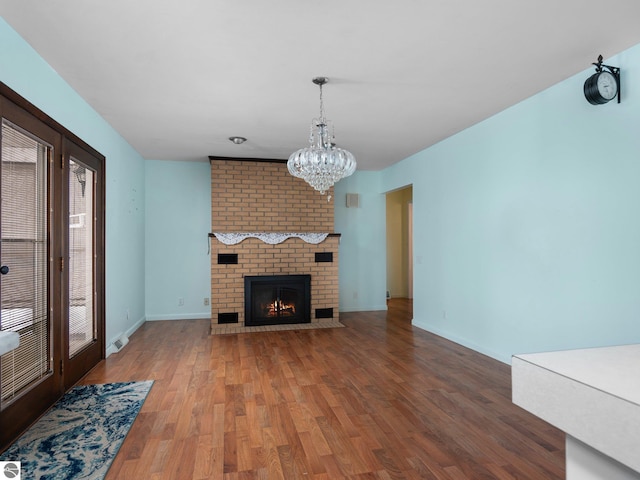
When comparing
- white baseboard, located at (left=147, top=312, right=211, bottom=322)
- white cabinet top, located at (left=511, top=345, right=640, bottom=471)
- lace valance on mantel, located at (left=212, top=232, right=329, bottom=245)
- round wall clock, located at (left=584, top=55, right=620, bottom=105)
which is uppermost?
Result: round wall clock, located at (left=584, top=55, right=620, bottom=105)

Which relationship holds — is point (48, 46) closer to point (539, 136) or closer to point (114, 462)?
point (114, 462)

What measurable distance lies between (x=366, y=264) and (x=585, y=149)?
4316 millimetres

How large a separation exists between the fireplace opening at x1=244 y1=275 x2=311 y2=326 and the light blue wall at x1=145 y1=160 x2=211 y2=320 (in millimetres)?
1008

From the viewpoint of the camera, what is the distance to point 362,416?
2621 millimetres

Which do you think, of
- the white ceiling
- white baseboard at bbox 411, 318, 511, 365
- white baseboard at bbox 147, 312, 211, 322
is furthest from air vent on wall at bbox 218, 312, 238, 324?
the white ceiling

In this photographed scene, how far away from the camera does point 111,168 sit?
4.34 metres

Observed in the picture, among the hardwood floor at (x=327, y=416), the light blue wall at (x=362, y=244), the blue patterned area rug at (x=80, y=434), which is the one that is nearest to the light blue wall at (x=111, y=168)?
the hardwood floor at (x=327, y=416)

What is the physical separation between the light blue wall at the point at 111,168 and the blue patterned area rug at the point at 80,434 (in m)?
1.40

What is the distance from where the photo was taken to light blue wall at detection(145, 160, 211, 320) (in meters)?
6.05

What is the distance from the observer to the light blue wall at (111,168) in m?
2.45

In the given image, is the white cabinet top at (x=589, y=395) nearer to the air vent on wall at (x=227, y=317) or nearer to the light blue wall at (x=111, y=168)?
the light blue wall at (x=111, y=168)

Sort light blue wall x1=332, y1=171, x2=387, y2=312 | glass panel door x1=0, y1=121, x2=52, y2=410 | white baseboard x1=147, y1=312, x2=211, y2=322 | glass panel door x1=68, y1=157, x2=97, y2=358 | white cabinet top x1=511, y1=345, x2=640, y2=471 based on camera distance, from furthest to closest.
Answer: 1. light blue wall x1=332, y1=171, x2=387, y2=312
2. white baseboard x1=147, y1=312, x2=211, y2=322
3. glass panel door x1=68, y1=157, x2=97, y2=358
4. glass panel door x1=0, y1=121, x2=52, y2=410
5. white cabinet top x1=511, y1=345, x2=640, y2=471

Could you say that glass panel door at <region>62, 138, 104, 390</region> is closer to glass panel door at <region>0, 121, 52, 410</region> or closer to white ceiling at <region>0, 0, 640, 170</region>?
glass panel door at <region>0, 121, 52, 410</region>

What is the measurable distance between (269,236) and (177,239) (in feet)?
5.15
